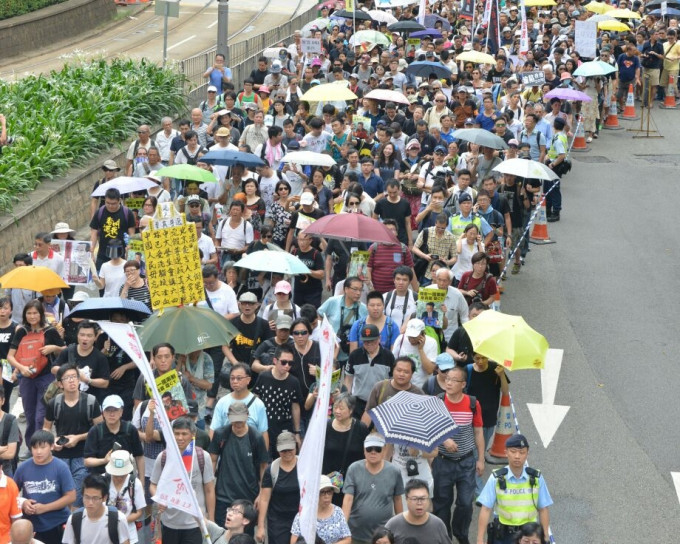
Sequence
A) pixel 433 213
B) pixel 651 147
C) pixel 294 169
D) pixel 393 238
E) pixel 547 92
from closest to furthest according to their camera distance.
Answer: pixel 393 238
pixel 433 213
pixel 294 169
pixel 547 92
pixel 651 147

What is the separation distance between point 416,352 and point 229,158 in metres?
5.81

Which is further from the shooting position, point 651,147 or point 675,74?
point 675,74

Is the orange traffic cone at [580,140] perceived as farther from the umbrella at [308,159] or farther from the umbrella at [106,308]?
the umbrella at [106,308]

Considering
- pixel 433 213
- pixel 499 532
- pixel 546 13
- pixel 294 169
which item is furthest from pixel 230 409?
pixel 546 13

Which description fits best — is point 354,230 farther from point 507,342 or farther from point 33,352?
point 33,352

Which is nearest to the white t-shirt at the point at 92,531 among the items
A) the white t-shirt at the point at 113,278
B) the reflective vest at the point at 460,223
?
the white t-shirt at the point at 113,278

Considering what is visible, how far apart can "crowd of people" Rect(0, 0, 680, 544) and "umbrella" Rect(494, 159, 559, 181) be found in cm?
35

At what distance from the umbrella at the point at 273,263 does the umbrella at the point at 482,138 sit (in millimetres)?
4984

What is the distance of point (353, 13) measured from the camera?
3103 cm

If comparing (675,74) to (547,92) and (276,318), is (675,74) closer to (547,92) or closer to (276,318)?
(547,92)

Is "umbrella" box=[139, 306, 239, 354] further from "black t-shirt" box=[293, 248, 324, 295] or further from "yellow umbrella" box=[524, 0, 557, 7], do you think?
"yellow umbrella" box=[524, 0, 557, 7]

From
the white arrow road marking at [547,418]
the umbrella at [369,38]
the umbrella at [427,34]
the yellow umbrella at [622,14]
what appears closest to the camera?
the white arrow road marking at [547,418]

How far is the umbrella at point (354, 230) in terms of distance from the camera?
1442 cm

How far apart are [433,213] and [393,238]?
255cm
